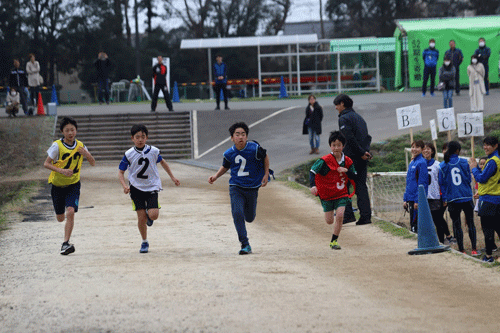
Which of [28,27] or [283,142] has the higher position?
[28,27]

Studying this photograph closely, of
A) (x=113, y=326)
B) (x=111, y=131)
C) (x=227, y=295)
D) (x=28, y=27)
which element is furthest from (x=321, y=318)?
(x=28, y=27)

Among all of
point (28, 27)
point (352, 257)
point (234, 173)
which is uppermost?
point (28, 27)

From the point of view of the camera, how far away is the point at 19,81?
27.1m

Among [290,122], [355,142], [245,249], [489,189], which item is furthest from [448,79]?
[245,249]

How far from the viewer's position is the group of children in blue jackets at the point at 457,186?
1019 centimetres

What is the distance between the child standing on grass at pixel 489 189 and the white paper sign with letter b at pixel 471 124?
3092 mm

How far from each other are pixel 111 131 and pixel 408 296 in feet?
64.5

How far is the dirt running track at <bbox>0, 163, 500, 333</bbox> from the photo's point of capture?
19.4 feet

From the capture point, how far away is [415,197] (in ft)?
35.8

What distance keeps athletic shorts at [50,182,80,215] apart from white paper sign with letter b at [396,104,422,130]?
7918 millimetres

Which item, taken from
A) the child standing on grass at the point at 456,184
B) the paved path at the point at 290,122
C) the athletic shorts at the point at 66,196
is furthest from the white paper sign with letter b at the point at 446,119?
the athletic shorts at the point at 66,196

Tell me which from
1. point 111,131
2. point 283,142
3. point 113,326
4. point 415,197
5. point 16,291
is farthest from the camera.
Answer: point 111,131

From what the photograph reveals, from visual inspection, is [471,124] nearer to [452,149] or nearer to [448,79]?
[452,149]

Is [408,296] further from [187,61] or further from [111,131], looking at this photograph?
[187,61]
